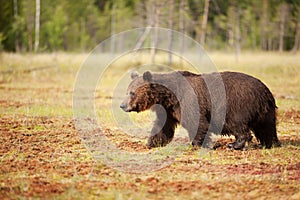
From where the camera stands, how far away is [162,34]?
38625 millimetres

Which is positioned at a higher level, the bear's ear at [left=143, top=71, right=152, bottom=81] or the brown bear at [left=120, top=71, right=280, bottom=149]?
the bear's ear at [left=143, top=71, right=152, bottom=81]

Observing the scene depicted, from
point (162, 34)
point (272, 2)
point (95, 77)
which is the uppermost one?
point (272, 2)

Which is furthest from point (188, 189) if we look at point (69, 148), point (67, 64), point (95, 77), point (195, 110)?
point (67, 64)

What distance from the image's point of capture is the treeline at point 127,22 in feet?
142

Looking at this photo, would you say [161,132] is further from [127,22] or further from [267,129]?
[127,22]

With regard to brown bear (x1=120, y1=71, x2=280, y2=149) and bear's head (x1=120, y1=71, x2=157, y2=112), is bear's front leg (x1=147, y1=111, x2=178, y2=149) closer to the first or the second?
brown bear (x1=120, y1=71, x2=280, y2=149)

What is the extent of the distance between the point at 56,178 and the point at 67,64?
27583 mm

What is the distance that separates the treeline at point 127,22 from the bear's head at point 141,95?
80.0 feet

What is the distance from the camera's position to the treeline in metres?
43.3

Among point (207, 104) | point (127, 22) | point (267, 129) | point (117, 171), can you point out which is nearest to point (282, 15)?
point (127, 22)

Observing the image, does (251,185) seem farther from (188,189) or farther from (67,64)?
(67,64)

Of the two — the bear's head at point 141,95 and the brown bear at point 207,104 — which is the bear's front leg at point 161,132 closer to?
the brown bear at point 207,104

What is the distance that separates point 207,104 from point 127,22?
3988cm

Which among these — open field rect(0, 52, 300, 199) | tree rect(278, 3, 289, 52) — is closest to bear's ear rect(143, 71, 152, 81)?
open field rect(0, 52, 300, 199)
